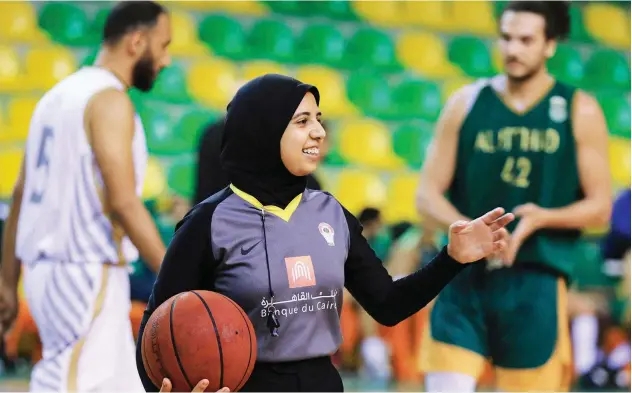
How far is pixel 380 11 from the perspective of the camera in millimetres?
12000

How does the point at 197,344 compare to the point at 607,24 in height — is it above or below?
below

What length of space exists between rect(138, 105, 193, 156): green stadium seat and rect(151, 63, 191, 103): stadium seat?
0.18 meters

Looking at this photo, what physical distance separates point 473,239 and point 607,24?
10.6 meters

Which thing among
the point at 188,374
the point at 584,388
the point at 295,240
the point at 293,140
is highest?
the point at 293,140

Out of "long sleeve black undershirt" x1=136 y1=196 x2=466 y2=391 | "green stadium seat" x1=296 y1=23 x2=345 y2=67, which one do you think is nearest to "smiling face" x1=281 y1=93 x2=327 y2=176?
"long sleeve black undershirt" x1=136 y1=196 x2=466 y2=391

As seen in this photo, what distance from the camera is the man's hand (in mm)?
4188

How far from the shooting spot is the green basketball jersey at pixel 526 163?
4406 millimetres

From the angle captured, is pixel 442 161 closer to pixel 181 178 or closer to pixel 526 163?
pixel 526 163

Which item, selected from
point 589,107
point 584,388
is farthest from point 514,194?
point 584,388

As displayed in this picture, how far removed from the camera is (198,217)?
2.85 m

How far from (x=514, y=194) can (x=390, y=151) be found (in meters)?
7.40

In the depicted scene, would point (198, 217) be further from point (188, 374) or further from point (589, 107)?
point (589, 107)

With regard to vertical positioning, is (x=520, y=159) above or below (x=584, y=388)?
above

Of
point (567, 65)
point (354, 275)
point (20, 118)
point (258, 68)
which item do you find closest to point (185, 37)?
point (258, 68)
